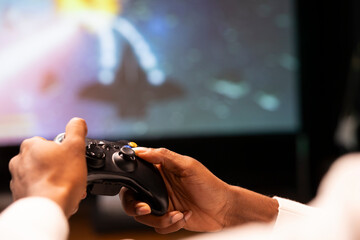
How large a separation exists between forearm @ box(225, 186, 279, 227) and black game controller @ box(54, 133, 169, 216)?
6.7 inches

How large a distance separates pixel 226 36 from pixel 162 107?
1.95 ft

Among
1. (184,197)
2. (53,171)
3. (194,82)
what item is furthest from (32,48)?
(53,171)

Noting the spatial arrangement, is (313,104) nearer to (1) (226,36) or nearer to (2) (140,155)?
(1) (226,36)

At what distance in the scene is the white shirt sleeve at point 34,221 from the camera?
1.56 ft

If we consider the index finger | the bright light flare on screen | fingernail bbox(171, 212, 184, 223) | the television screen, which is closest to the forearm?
fingernail bbox(171, 212, 184, 223)

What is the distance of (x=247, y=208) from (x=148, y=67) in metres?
1.70

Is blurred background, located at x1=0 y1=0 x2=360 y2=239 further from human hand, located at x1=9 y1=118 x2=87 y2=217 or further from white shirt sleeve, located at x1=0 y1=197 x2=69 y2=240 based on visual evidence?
white shirt sleeve, located at x1=0 y1=197 x2=69 y2=240

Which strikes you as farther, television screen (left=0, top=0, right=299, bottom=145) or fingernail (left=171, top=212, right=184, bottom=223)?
television screen (left=0, top=0, right=299, bottom=145)

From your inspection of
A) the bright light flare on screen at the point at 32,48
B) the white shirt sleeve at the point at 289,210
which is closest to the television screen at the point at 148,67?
the bright light flare on screen at the point at 32,48

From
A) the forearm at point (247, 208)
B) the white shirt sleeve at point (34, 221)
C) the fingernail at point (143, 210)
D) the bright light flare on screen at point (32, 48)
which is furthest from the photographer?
the bright light flare on screen at point (32, 48)

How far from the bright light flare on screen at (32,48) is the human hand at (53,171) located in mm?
1827

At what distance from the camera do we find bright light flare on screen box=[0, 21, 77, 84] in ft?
7.72

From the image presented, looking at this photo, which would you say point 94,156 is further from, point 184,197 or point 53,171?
point 184,197

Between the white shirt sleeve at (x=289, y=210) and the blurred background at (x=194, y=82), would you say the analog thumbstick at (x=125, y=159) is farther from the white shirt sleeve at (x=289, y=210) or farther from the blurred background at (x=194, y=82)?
the blurred background at (x=194, y=82)
